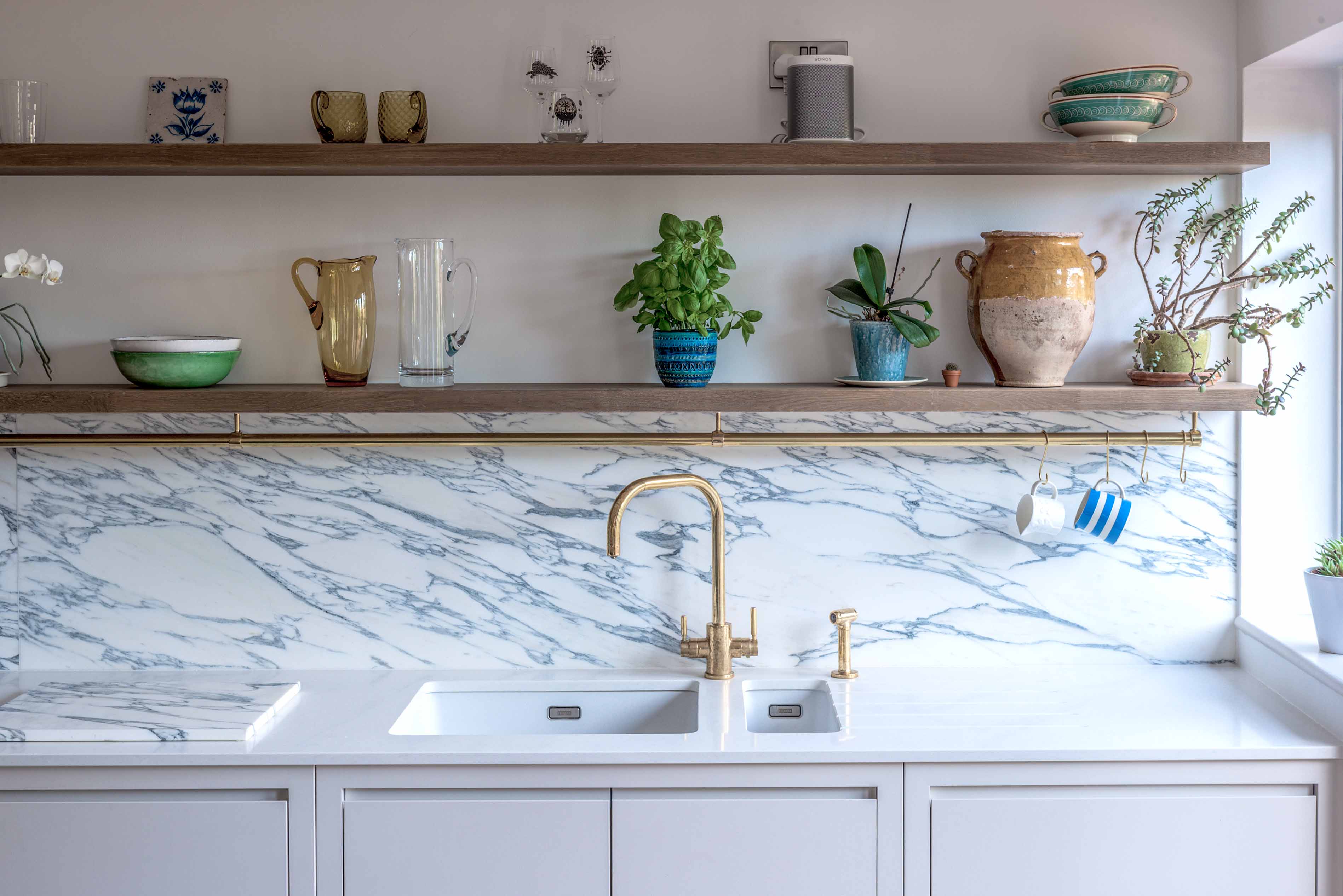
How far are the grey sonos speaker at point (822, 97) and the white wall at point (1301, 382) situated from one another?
0.78 meters

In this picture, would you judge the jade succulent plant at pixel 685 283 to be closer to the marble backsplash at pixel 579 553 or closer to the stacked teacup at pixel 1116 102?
the marble backsplash at pixel 579 553

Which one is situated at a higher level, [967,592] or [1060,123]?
[1060,123]

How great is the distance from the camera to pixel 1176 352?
1930 millimetres

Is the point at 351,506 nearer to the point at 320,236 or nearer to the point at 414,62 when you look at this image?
the point at 320,236

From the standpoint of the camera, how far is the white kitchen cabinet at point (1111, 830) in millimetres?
1627

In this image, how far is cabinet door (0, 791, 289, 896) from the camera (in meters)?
1.63

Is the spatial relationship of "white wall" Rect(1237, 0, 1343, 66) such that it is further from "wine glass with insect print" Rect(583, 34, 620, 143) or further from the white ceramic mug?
"wine glass with insect print" Rect(583, 34, 620, 143)

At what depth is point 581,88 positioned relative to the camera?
6.34ft

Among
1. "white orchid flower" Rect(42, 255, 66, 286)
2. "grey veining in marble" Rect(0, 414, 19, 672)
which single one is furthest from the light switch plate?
"grey veining in marble" Rect(0, 414, 19, 672)

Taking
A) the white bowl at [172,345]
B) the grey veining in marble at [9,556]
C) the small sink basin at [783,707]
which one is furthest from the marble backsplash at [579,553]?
the white bowl at [172,345]

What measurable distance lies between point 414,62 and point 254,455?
2.67 ft

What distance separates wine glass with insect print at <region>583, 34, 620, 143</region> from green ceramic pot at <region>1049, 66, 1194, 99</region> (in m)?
0.80

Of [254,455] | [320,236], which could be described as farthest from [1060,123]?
[254,455]

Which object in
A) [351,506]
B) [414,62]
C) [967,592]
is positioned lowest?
[967,592]
